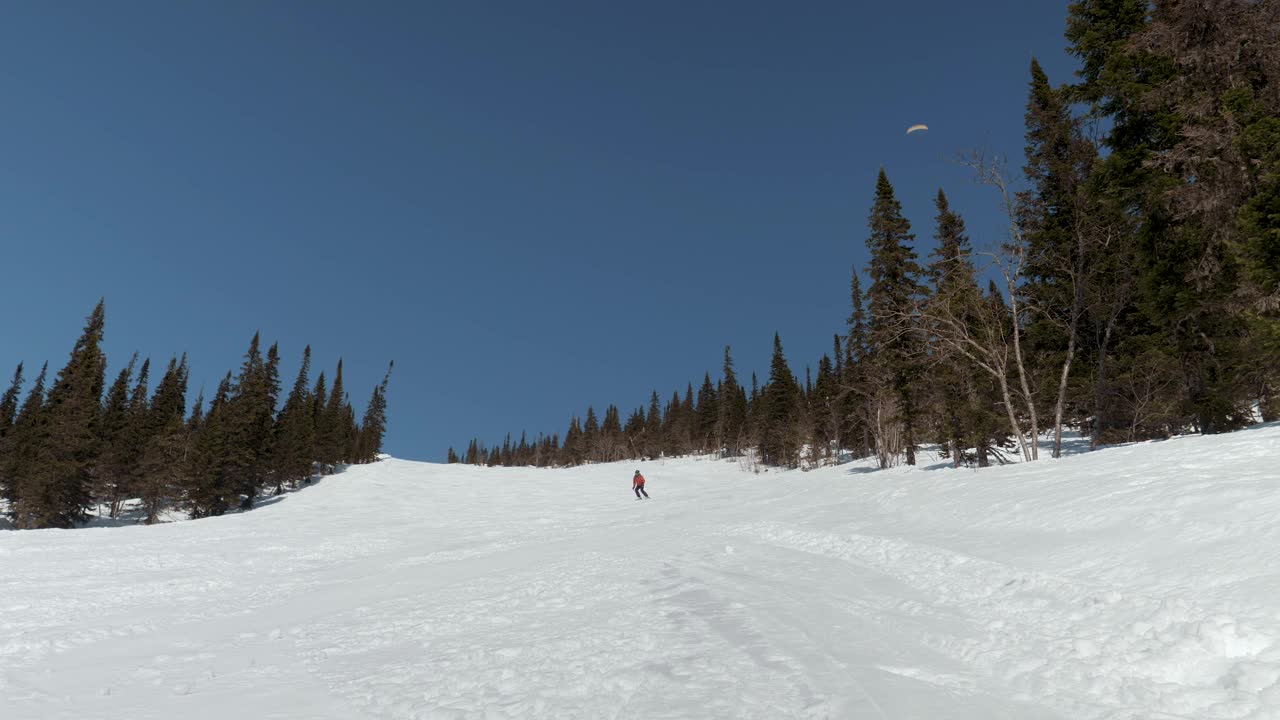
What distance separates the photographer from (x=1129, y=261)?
2052 centimetres

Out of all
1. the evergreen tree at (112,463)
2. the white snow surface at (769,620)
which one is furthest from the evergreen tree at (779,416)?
the evergreen tree at (112,463)

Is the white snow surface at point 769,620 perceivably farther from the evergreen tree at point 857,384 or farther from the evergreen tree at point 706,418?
the evergreen tree at point 706,418

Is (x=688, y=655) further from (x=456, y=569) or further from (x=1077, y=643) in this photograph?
(x=456, y=569)

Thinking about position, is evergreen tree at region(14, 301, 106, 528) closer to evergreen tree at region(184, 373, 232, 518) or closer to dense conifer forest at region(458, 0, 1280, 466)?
evergreen tree at region(184, 373, 232, 518)

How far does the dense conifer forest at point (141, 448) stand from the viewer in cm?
4347

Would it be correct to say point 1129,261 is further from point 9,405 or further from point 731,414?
point 9,405

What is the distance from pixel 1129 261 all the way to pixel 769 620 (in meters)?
22.3

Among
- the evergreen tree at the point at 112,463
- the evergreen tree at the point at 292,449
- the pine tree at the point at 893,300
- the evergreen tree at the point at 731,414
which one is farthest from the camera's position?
the evergreen tree at the point at 731,414

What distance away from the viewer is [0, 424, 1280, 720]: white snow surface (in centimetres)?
427

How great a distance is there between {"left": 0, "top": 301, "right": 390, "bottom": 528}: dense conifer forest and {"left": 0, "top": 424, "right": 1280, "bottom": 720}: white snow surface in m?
38.1

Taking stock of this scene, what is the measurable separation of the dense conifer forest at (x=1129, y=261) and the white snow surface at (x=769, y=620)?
823cm

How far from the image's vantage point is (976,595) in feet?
21.3

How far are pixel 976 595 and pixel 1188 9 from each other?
2011 cm

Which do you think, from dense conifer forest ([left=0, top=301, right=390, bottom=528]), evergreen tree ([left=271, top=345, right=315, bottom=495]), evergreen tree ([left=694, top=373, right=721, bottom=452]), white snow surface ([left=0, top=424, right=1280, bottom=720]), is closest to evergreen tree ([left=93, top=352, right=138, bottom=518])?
dense conifer forest ([left=0, top=301, right=390, bottom=528])
